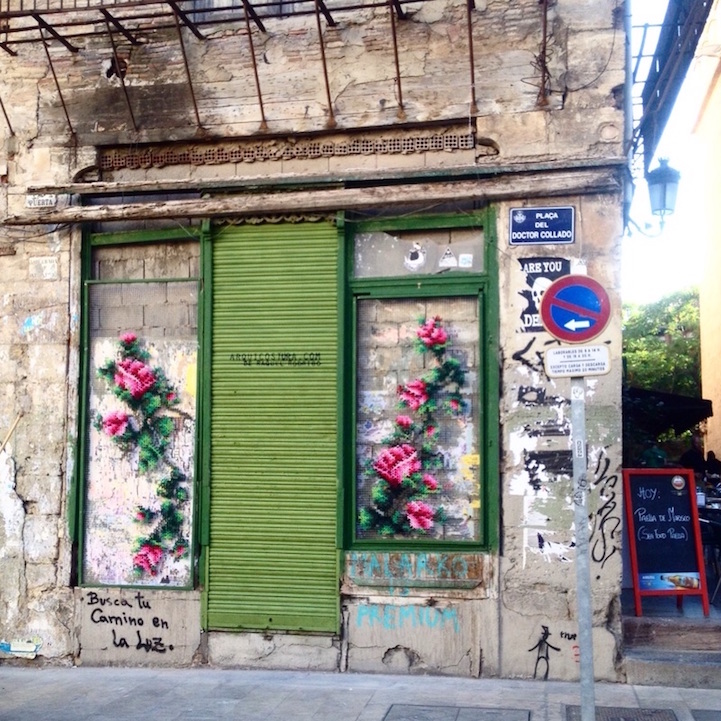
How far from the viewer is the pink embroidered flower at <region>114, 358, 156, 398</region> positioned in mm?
8836

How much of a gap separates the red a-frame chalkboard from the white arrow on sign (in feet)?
9.98

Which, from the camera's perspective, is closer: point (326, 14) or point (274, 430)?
point (326, 14)

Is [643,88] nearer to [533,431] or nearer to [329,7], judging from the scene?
[329,7]

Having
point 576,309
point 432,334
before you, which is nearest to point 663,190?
point 432,334

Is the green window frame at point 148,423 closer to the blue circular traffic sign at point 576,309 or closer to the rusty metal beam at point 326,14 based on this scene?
the rusty metal beam at point 326,14

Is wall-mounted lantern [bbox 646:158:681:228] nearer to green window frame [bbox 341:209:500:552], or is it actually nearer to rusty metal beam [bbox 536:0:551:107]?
rusty metal beam [bbox 536:0:551:107]

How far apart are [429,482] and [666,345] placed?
28.3 metres

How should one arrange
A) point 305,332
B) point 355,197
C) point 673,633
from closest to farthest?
point 673,633 < point 355,197 < point 305,332

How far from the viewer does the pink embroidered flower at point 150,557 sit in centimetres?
870

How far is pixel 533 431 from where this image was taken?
799cm

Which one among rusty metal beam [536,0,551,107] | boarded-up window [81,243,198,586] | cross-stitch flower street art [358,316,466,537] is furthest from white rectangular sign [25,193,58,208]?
rusty metal beam [536,0,551,107]

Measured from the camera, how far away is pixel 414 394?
27.2 feet

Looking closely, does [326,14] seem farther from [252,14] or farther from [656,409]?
[656,409]

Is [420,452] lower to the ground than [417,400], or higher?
lower
